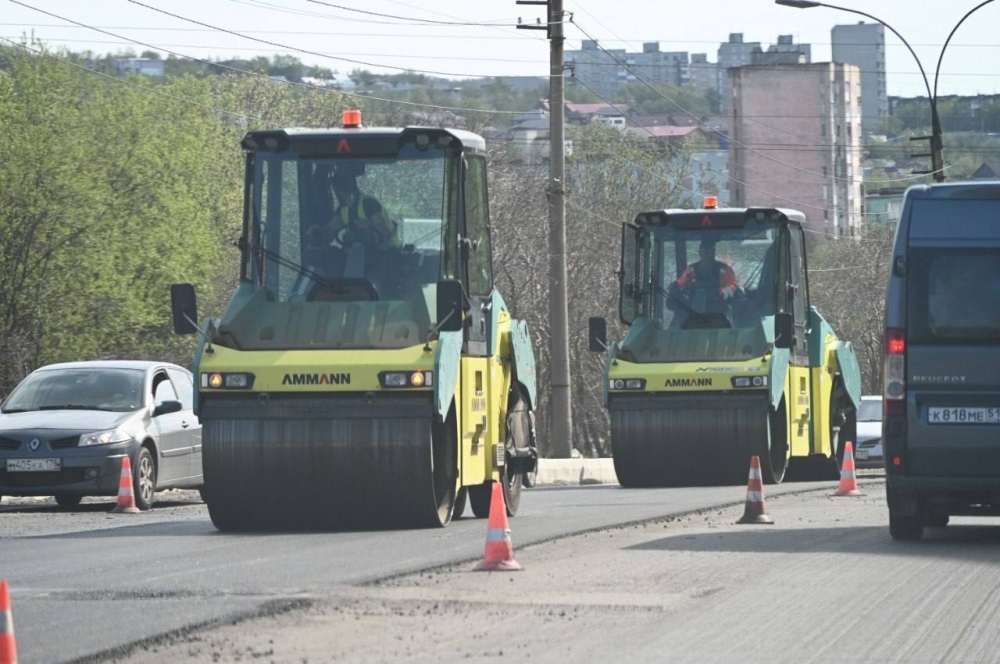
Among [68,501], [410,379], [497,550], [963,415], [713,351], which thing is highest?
[713,351]

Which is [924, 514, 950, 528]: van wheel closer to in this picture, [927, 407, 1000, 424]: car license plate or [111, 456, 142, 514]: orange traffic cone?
[927, 407, 1000, 424]: car license plate

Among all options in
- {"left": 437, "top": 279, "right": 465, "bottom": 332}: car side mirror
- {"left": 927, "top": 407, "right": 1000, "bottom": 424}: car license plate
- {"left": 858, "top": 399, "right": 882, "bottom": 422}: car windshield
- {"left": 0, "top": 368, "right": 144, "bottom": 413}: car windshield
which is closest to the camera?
{"left": 927, "top": 407, "right": 1000, "bottom": 424}: car license plate

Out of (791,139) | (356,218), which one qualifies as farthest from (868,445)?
(791,139)

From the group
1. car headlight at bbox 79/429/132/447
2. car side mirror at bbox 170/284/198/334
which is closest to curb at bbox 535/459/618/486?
car headlight at bbox 79/429/132/447

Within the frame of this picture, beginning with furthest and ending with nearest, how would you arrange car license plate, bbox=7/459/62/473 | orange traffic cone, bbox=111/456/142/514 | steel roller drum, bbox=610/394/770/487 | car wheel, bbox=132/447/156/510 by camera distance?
steel roller drum, bbox=610/394/770/487
car wheel, bbox=132/447/156/510
car license plate, bbox=7/459/62/473
orange traffic cone, bbox=111/456/142/514

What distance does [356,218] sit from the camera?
1562 cm

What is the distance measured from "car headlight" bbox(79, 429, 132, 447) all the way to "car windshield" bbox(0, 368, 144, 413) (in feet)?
2.35

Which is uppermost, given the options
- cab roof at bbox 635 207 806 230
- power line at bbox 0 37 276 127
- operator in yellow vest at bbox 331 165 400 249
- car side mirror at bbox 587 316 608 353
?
power line at bbox 0 37 276 127

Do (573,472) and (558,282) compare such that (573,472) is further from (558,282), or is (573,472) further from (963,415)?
(963,415)

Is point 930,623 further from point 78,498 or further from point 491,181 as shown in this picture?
point 491,181

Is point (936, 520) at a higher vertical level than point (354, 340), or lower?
lower

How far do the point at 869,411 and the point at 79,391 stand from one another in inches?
703

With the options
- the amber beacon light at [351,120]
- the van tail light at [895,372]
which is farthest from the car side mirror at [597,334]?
the van tail light at [895,372]

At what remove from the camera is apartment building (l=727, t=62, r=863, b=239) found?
462 ft
